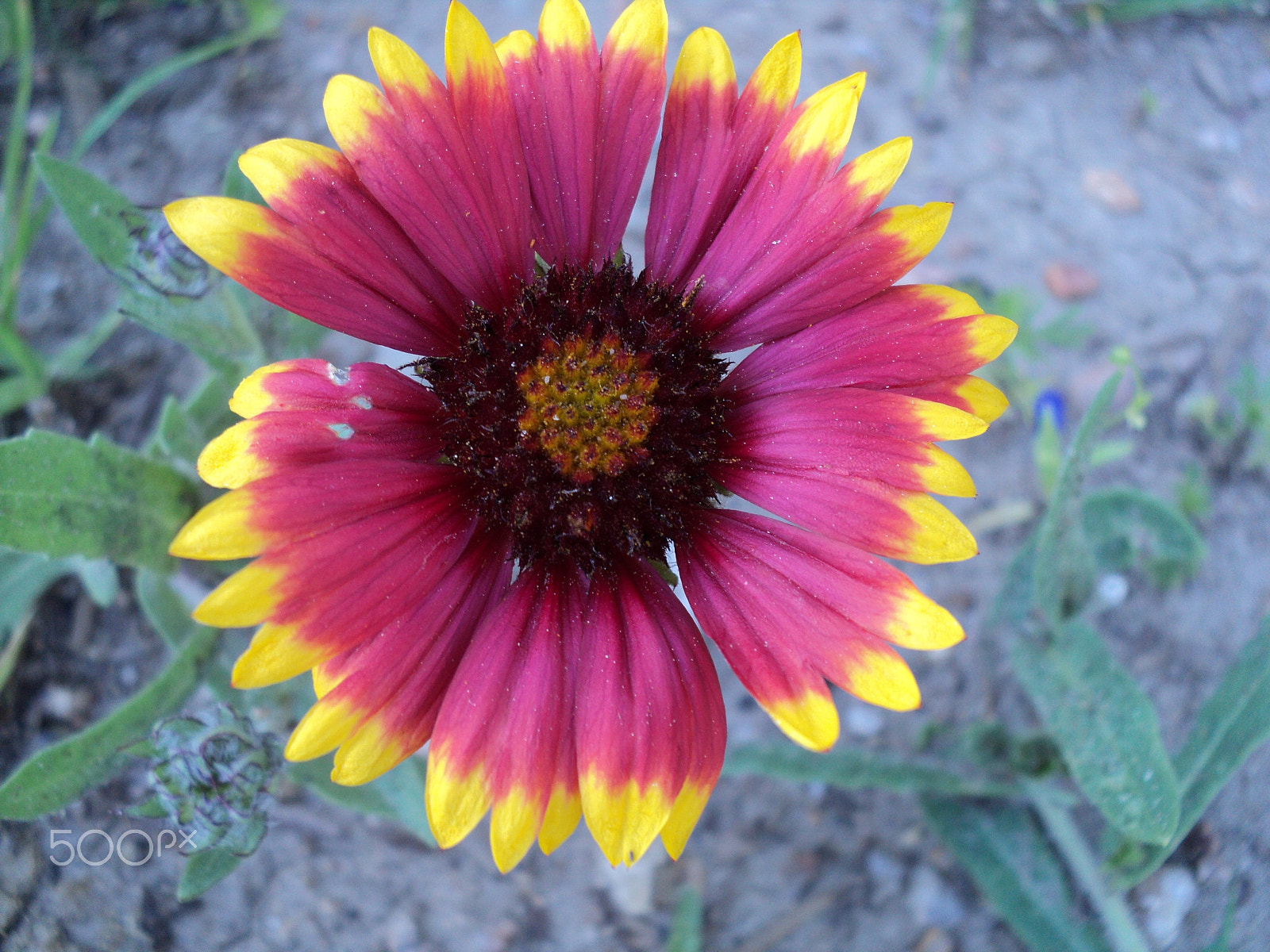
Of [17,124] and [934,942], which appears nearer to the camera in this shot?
[934,942]

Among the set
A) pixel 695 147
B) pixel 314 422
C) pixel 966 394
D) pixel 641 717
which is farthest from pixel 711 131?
pixel 641 717

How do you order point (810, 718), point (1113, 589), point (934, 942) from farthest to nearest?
point (1113, 589)
point (934, 942)
point (810, 718)

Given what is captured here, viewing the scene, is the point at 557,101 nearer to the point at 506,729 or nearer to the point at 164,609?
the point at 506,729

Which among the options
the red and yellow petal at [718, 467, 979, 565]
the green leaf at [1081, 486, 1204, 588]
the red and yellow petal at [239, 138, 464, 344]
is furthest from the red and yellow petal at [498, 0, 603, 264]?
the green leaf at [1081, 486, 1204, 588]

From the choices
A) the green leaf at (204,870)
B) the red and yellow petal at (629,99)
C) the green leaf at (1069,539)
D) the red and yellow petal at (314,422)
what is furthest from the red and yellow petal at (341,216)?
the green leaf at (1069,539)

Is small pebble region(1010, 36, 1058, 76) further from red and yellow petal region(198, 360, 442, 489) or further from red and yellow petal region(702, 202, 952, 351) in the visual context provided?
red and yellow petal region(198, 360, 442, 489)

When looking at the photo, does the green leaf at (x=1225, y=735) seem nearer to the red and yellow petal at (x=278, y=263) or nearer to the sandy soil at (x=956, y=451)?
the sandy soil at (x=956, y=451)
